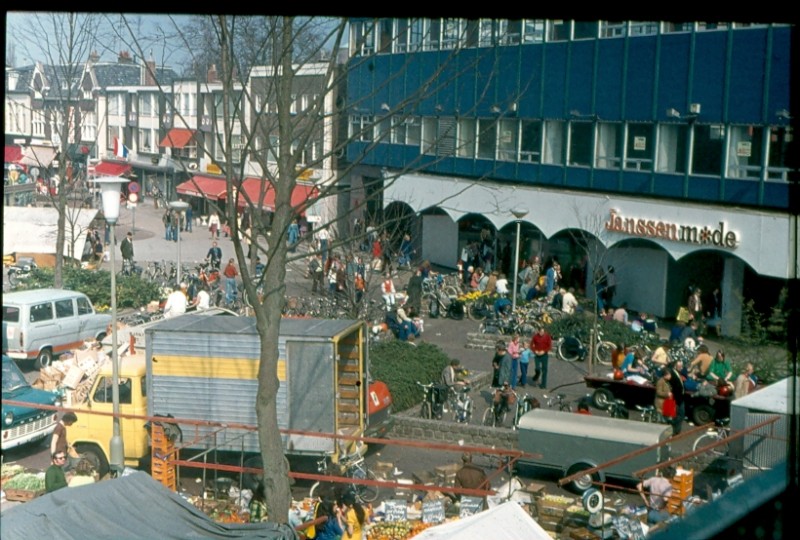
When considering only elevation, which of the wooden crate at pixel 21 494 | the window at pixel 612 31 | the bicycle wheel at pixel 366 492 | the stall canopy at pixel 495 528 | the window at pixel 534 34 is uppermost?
the window at pixel 534 34

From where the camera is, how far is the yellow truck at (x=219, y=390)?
11.1 meters

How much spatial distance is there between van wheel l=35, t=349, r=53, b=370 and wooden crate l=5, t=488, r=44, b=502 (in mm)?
6454

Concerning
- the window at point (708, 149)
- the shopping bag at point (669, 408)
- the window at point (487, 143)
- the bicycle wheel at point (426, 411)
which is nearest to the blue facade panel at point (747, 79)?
the window at point (708, 149)

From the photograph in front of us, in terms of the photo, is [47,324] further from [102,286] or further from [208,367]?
[208,367]

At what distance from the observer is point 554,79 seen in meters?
23.0

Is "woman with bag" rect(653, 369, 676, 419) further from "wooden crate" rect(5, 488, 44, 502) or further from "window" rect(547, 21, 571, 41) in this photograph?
"window" rect(547, 21, 571, 41)

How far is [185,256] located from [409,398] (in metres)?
16.0

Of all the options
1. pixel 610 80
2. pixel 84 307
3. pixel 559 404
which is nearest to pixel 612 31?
pixel 610 80

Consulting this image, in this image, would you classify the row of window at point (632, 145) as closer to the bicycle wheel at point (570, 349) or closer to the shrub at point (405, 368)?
the shrub at point (405, 368)

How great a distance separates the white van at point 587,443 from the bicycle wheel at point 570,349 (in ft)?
20.3

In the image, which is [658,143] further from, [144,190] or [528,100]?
[144,190]

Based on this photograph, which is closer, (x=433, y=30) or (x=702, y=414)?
(x=702, y=414)

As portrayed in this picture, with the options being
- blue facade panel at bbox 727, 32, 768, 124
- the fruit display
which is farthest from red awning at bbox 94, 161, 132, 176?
the fruit display

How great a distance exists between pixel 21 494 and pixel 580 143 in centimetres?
1633
